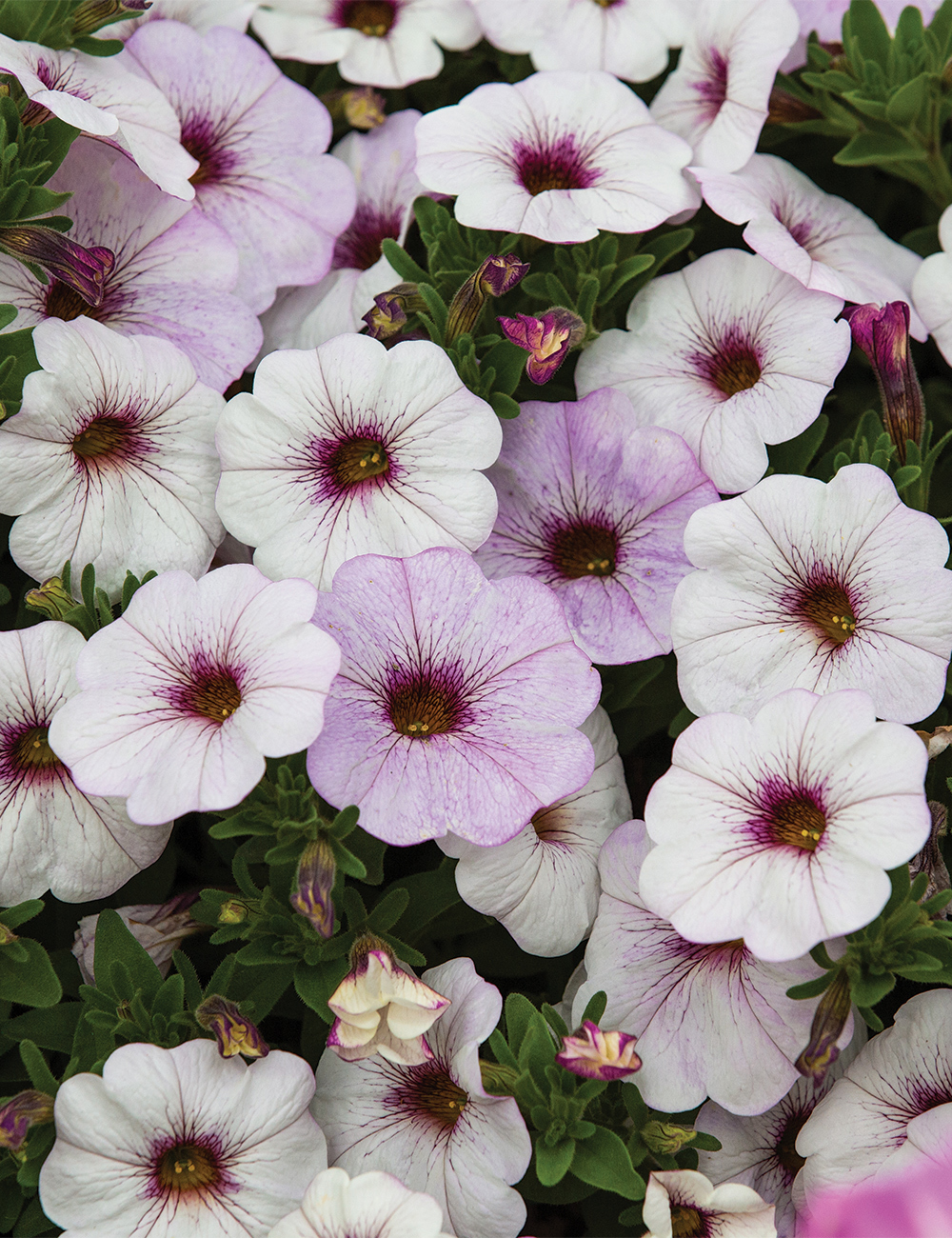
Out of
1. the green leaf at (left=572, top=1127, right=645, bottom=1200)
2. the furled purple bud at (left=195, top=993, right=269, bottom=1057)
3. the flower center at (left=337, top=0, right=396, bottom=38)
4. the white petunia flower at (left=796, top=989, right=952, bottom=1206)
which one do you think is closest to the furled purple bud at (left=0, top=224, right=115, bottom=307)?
the flower center at (left=337, top=0, right=396, bottom=38)

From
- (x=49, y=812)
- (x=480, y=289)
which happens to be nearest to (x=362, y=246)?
(x=480, y=289)

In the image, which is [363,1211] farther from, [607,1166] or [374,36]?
[374,36]

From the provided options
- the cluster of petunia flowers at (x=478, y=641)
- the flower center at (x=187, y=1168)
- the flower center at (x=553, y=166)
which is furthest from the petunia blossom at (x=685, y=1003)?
the flower center at (x=553, y=166)

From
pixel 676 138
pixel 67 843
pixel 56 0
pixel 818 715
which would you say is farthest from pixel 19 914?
pixel 676 138

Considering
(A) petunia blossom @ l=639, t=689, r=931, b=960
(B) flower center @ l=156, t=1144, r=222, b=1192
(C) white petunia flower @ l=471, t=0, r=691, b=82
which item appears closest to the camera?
(A) petunia blossom @ l=639, t=689, r=931, b=960

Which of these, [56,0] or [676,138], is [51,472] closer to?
[56,0]

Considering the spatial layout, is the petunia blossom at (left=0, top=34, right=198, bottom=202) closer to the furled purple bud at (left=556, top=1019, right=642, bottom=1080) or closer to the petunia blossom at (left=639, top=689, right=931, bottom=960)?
the petunia blossom at (left=639, top=689, right=931, bottom=960)

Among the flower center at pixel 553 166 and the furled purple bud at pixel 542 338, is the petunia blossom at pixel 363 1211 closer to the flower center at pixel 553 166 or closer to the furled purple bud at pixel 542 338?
the furled purple bud at pixel 542 338
